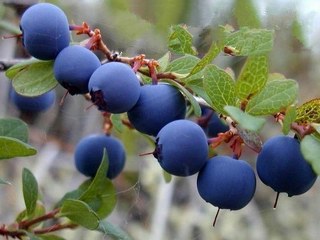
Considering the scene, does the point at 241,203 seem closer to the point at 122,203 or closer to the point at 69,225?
the point at 69,225

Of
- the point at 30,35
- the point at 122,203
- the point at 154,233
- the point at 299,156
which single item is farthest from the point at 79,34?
the point at 154,233

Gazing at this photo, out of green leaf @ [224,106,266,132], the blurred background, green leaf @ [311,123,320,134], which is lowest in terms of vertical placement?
the blurred background

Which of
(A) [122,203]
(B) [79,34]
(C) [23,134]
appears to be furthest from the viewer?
(A) [122,203]

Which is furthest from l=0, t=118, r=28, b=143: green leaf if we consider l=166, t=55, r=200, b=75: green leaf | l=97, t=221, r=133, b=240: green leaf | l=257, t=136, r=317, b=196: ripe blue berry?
l=257, t=136, r=317, b=196: ripe blue berry

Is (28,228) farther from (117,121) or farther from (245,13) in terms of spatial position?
(245,13)

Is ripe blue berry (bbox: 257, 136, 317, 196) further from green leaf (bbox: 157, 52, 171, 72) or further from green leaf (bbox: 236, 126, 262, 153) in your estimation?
green leaf (bbox: 157, 52, 171, 72)

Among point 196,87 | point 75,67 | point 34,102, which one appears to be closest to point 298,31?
point 196,87
